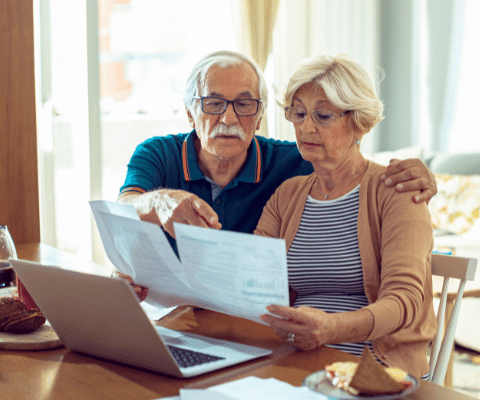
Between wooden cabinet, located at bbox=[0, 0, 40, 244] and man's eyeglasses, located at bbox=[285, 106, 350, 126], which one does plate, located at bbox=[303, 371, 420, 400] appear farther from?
wooden cabinet, located at bbox=[0, 0, 40, 244]

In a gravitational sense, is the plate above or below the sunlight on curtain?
below

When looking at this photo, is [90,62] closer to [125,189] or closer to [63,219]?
[63,219]

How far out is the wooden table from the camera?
2.62 ft

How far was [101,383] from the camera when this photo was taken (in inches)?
33.0

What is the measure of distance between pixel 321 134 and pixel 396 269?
0.42 metres

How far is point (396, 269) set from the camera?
3.82 ft

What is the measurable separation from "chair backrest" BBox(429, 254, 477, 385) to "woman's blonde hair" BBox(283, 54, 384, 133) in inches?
15.1

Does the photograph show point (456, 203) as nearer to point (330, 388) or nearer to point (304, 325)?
point (304, 325)

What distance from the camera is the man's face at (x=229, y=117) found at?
5.32 ft

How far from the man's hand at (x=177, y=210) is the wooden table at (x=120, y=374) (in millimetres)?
225

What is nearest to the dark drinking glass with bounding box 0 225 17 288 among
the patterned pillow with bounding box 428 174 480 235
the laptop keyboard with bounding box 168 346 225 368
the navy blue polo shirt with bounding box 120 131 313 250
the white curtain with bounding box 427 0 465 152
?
the navy blue polo shirt with bounding box 120 131 313 250

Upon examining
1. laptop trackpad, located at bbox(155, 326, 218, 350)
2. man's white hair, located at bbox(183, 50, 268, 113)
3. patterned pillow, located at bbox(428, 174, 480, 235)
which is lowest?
patterned pillow, located at bbox(428, 174, 480, 235)

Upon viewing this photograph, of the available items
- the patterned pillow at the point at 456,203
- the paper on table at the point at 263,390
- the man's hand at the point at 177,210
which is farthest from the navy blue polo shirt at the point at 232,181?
the patterned pillow at the point at 456,203

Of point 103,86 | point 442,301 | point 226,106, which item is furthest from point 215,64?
point 103,86
